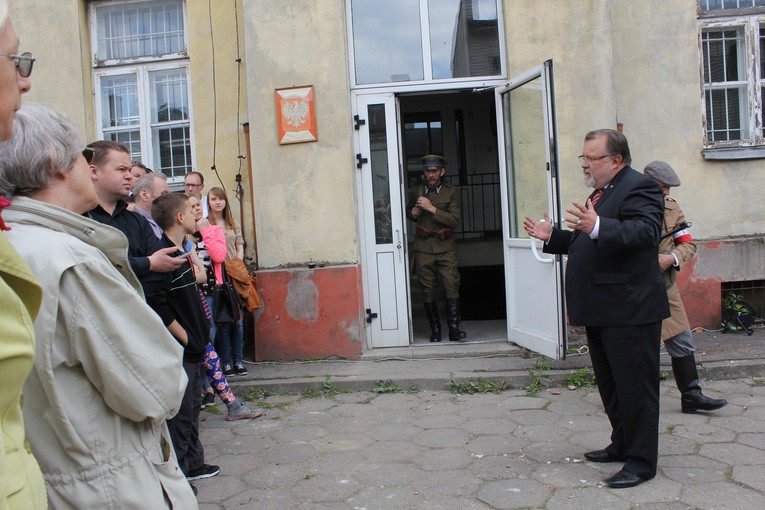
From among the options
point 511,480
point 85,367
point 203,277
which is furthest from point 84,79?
point 85,367

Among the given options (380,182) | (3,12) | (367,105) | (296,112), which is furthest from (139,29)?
(3,12)

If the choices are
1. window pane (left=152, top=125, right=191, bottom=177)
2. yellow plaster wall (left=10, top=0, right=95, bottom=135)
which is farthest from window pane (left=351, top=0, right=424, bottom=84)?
yellow plaster wall (left=10, top=0, right=95, bottom=135)

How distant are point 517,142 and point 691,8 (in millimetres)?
2381

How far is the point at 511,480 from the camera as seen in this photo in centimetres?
418

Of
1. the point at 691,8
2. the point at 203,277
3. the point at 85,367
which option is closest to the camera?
the point at 85,367

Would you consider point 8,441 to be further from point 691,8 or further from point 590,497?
point 691,8

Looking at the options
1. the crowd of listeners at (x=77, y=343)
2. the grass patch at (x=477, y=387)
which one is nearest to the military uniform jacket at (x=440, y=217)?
the grass patch at (x=477, y=387)

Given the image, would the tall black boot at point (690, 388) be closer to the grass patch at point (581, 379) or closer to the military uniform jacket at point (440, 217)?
the grass patch at point (581, 379)

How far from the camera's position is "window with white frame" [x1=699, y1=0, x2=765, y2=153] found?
24.8 ft

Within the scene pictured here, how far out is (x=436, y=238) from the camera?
25.7 ft

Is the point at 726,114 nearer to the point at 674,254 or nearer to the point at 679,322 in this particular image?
the point at 674,254

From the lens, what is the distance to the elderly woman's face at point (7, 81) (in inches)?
56.3

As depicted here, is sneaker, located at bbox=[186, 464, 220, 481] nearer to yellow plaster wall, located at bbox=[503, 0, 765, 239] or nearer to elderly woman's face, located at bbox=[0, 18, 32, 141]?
elderly woman's face, located at bbox=[0, 18, 32, 141]

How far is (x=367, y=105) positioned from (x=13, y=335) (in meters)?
6.21
